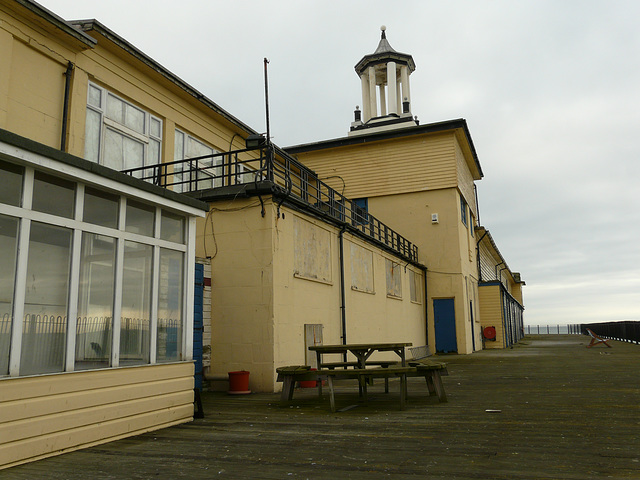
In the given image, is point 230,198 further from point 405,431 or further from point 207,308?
point 405,431

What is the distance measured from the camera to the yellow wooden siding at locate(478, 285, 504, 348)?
28.4m

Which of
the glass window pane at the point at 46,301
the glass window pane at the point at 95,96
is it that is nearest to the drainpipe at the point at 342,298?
the glass window pane at the point at 95,96

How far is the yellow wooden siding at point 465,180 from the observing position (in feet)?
78.4

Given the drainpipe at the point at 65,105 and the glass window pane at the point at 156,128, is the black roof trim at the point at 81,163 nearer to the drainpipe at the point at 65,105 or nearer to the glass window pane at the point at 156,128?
the drainpipe at the point at 65,105

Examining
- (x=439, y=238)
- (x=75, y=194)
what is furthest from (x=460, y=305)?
(x=75, y=194)

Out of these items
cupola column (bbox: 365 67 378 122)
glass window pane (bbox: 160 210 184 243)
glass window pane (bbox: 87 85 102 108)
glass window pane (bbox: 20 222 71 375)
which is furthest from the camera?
cupola column (bbox: 365 67 378 122)

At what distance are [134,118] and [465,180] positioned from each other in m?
17.7

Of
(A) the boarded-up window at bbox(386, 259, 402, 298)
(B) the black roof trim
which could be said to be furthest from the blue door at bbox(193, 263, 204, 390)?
(A) the boarded-up window at bbox(386, 259, 402, 298)

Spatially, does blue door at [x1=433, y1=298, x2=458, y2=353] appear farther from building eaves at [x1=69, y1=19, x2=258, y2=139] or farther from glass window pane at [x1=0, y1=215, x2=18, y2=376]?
glass window pane at [x1=0, y1=215, x2=18, y2=376]

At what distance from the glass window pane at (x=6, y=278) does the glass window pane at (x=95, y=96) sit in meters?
7.51

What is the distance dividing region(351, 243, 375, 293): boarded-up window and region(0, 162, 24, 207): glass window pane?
34.9ft

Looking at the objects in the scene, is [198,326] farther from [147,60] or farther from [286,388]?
[147,60]

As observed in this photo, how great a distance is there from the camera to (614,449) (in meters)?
4.74

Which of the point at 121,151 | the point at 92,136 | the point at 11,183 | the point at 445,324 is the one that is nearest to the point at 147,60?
the point at 121,151
